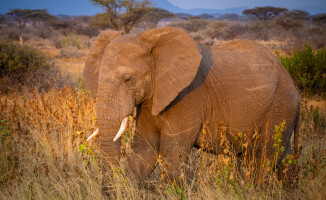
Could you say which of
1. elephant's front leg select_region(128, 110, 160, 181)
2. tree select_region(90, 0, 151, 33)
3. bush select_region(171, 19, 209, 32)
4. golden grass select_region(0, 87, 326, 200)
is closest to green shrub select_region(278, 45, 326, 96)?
golden grass select_region(0, 87, 326, 200)

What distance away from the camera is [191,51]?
9.46ft

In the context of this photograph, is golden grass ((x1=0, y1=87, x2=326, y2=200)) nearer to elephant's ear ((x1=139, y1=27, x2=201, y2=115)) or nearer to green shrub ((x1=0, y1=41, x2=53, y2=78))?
elephant's ear ((x1=139, y1=27, x2=201, y2=115))

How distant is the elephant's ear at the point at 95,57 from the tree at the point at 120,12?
2177 cm

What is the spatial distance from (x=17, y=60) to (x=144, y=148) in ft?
21.1

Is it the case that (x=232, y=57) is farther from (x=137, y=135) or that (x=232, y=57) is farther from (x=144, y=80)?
(x=137, y=135)

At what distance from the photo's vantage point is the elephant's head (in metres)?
2.72

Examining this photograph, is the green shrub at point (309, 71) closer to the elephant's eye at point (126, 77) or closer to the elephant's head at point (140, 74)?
the elephant's head at point (140, 74)

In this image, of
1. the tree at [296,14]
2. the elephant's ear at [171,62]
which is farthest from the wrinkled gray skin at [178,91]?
the tree at [296,14]

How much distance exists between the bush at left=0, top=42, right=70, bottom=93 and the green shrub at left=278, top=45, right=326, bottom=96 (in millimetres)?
6370

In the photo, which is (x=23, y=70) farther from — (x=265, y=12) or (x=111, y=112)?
(x=265, y=12)

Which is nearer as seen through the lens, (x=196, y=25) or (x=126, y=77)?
(x=126, y=77)

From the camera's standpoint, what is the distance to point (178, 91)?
2.85 m

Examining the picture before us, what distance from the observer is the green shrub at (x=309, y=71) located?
8180mm

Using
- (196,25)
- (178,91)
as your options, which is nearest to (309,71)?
(178,91)
